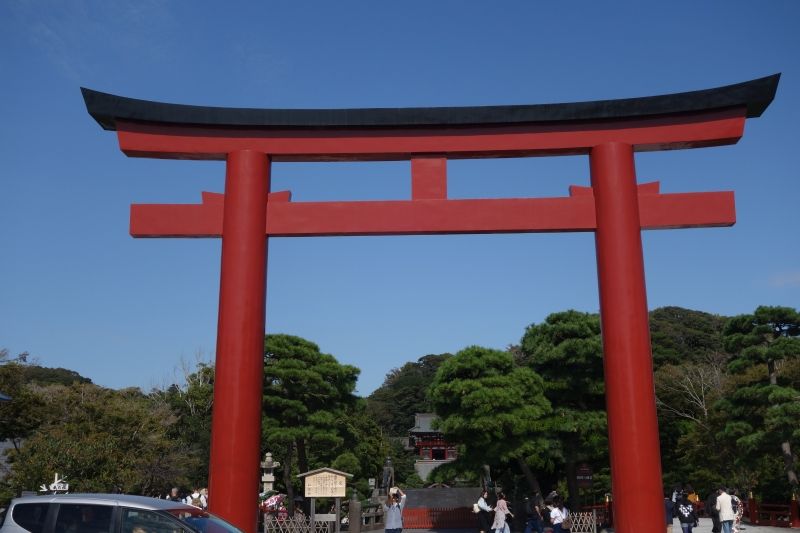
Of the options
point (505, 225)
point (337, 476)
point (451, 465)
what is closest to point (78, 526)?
point (505, 225)

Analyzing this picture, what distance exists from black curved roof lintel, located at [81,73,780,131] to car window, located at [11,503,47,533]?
5.97m

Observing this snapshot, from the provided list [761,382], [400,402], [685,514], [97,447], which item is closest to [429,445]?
[400,402]

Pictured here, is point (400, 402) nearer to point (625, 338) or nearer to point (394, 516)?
point (394, 516)

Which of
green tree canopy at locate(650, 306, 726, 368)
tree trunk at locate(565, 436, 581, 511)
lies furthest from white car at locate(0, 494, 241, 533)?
green tree canopy at locate(650, 306, 726, 368)

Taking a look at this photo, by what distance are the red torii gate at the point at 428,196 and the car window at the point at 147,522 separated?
3283 millimetres

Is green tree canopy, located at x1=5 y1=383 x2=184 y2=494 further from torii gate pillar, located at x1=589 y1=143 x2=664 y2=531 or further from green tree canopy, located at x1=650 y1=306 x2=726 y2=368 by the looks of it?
green tree canopy, located at x1=650 y1=306 x2=726 y2=368

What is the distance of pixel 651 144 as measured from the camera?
10719 millimetres

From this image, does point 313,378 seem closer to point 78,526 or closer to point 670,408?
point 670,408

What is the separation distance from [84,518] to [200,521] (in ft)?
3.28

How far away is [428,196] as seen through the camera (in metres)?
10.6

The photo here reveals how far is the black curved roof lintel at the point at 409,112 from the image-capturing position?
1062 centimetres

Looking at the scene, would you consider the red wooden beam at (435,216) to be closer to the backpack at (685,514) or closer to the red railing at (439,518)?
the backpack at (685,514)

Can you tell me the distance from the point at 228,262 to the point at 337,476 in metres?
11.5

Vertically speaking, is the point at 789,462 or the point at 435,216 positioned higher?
the point at 435,216
